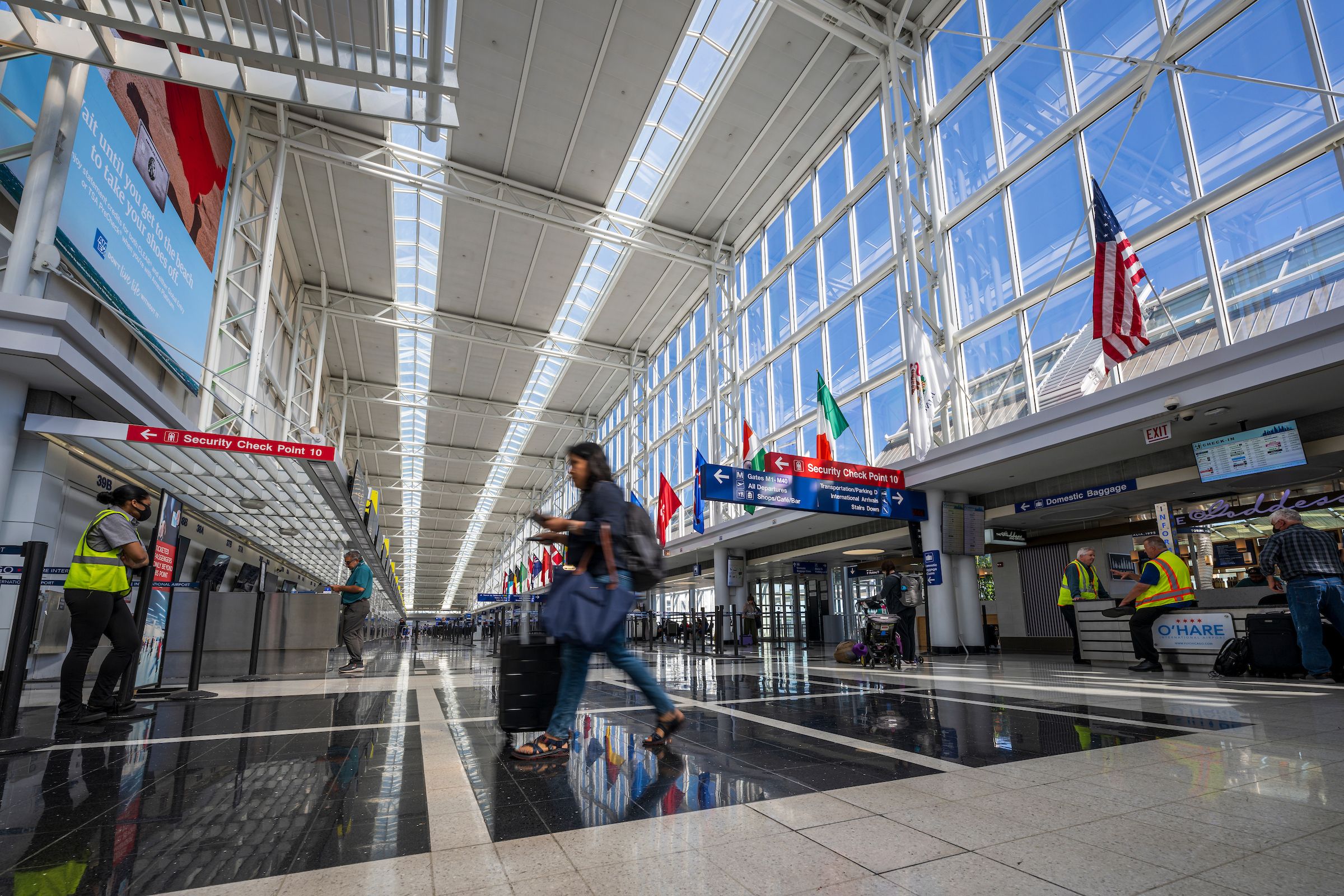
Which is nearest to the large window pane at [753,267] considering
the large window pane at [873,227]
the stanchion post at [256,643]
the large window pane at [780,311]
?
the large window pane at [780,311]

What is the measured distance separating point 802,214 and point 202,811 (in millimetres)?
20756

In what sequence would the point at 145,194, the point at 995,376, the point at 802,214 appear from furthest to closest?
the point at 802,214, the point at 995,376, the point at 145,194

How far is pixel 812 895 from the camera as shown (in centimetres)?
171

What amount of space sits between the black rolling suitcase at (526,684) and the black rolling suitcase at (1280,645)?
8.05m

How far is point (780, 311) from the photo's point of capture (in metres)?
21.4

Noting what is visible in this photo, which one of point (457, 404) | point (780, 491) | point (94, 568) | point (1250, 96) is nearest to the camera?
point (94, 568)

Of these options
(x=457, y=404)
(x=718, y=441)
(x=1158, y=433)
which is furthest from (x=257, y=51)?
(x=457, y=404)

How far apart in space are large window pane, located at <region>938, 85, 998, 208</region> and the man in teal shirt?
14.1 m

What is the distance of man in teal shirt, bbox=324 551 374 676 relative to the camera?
994 cm

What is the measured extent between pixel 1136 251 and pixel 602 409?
2724 centimetres

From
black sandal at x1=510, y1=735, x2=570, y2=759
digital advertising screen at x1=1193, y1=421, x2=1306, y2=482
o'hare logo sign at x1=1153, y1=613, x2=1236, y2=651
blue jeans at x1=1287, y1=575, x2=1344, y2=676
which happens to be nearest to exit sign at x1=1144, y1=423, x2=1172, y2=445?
digital advertising screen at x1=1193, y1=421, x2=1306, y2=482

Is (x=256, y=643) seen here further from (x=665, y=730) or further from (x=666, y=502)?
(x=666, y=502)

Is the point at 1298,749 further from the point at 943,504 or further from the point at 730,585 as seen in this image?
the point at 730,585

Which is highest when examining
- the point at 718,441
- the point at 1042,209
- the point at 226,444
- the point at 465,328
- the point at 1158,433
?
the point at 465,328
